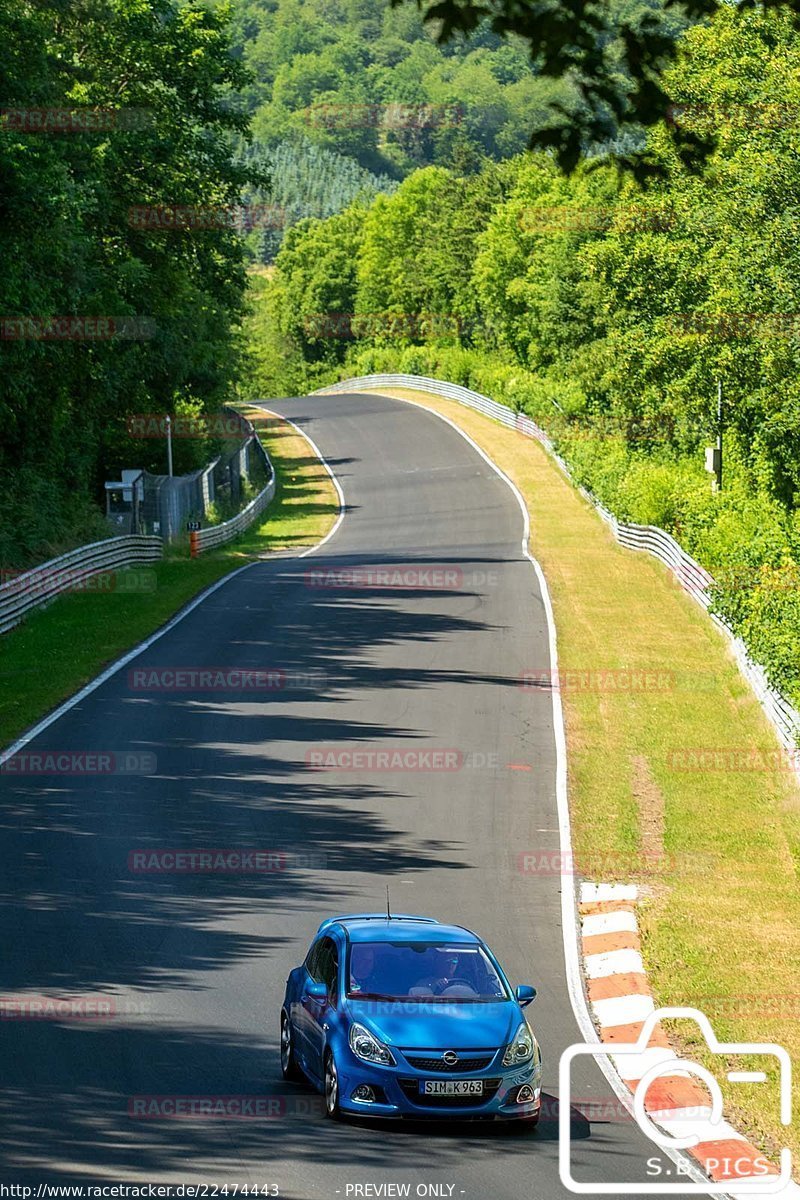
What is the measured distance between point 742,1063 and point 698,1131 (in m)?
2.47

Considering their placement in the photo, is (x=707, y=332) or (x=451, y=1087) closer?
(x=451, y=1087)

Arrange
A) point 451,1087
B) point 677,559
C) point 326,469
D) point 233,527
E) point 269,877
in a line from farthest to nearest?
1. point 326,469
2. point 233,527
3. point 677,559
4. point 269,877
5. point 451,1087

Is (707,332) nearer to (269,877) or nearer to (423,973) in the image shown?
(269,877)

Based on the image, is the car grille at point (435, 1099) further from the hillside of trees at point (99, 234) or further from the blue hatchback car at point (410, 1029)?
the hillside of trees at point (99, 234)

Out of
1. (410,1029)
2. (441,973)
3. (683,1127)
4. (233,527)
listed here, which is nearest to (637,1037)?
(683,1127)

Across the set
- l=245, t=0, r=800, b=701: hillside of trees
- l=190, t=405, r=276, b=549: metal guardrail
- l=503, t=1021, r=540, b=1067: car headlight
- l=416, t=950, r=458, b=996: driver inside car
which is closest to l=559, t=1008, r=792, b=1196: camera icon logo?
l=503, t=1021, r=540, b=1067: car headlight

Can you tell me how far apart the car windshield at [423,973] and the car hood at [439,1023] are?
0.37 feet

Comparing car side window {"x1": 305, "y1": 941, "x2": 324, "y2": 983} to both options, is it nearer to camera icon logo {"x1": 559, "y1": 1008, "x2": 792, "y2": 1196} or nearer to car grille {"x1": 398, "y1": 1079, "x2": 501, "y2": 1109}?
car grille {"x1": 398, "y1": 1079, "x2": 501, "y2": 1109}

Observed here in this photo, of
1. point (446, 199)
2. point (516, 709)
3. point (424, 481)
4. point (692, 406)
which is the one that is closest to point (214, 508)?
point (424, 481)

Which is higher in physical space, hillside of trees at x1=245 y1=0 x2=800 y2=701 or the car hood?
hillside of trees at x1=245 y1=0 x2=800 y2=701

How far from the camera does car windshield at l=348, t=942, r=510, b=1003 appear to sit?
1205 centimetres

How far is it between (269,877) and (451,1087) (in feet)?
27.1

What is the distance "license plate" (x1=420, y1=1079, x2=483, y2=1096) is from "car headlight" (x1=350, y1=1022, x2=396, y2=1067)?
0.28m

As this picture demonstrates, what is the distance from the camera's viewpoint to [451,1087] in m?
11.2
